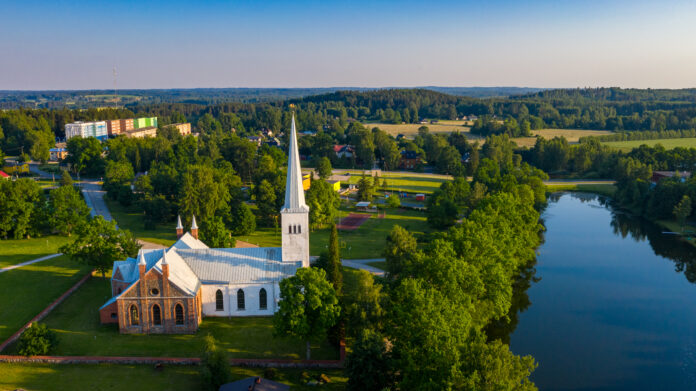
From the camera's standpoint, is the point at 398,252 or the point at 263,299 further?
the point at 398,252

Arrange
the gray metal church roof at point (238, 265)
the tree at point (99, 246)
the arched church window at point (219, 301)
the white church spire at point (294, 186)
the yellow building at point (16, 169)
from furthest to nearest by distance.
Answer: the yellow building at point (16, 169) < the tree at point (99, 246) < the arched church window at point (219, 301) < the gray metal church roof at point (238, 265) < the white church spire at point (294, 186)

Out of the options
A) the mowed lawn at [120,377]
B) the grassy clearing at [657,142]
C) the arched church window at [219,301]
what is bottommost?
the mowed lawn at [120,377]

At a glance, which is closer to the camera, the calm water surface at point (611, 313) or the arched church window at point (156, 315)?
the calm water surface at point (611, 313)

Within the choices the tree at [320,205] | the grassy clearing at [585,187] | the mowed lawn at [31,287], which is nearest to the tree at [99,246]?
the mowed lawn at [31,287]

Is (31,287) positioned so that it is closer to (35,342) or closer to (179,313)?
(35,342)

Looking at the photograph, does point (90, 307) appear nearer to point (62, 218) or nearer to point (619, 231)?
point (62, 218)

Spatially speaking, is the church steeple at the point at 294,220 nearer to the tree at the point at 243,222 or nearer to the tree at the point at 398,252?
the tree at the point at 398,252

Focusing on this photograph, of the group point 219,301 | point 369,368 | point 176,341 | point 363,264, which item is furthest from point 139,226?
point 369,368

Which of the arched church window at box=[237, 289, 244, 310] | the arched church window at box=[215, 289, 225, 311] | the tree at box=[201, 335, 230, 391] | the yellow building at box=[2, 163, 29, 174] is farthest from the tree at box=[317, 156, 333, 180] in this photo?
the tree at box=[201, 335, 230, 391]
